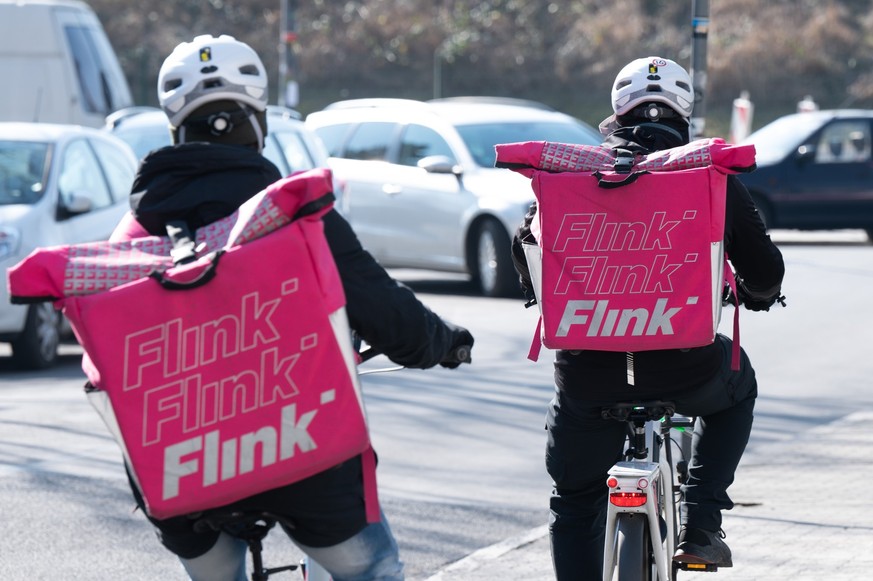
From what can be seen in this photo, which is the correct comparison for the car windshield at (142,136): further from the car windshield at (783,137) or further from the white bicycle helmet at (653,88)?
the white bicycle helmet at (653,88)

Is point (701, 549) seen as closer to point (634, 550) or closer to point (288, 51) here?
point (634, 550)

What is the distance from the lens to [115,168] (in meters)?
12.7

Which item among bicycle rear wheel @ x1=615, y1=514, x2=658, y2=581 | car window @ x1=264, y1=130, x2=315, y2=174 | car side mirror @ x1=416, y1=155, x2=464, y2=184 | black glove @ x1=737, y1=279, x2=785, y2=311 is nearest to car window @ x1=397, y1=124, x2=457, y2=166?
car side mirror @ x1=416, y1=155, x2=464, y2=184

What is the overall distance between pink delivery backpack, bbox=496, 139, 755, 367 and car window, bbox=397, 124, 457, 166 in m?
11.5

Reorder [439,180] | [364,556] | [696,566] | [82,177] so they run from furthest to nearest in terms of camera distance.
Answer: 1. [439,180]
2. [82,177]
3. [696,566]
4. [364,556]

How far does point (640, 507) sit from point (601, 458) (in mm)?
252

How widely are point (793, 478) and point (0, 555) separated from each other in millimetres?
3592

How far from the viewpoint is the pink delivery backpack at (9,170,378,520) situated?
3.06 metres

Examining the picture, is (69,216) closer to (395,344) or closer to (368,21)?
(395,344)

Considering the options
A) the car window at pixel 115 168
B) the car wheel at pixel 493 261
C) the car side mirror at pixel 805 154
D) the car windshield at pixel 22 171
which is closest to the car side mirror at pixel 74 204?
the car windshield at pixel 22 171

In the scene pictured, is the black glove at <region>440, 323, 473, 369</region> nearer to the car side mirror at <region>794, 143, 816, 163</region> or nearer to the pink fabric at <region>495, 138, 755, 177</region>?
the pink fabric at <region>495, 138, 755, 177</region>

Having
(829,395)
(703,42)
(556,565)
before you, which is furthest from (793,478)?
(703,42)

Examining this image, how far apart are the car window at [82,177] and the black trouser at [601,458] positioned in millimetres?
7490

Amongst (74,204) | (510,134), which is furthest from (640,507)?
(510,134)
